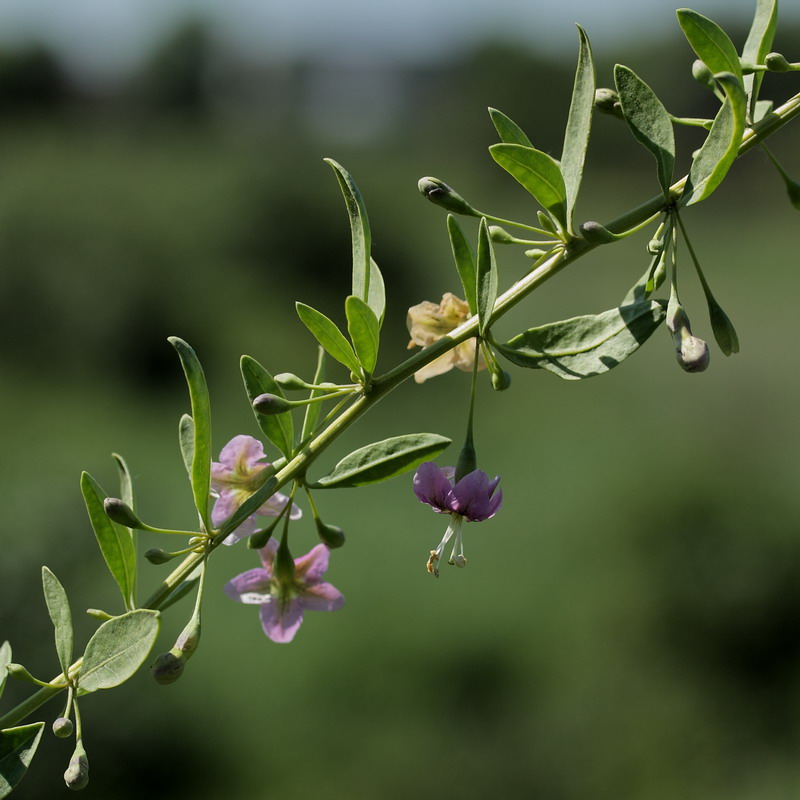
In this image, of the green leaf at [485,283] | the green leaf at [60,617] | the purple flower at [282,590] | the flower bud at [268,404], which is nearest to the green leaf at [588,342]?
the green leaf at [485,283]

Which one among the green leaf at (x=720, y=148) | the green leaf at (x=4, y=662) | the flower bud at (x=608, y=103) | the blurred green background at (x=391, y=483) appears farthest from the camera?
the blurred green background at (x=391, y=483)

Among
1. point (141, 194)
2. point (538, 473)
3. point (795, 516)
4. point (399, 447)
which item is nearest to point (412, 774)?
point (795, 516)

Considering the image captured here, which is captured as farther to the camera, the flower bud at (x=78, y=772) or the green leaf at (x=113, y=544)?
the green leaf at (x=113, y=544)

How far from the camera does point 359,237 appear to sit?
0.86 metres

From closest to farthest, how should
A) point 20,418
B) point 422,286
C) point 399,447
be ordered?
point 399,447
point 20,418
point 422,286

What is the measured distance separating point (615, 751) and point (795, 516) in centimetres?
226

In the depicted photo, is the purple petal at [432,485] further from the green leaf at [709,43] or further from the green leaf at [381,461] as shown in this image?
the green leaf at [709,43]

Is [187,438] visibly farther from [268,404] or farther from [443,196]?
[443,196]

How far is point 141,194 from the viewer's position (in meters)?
14.9

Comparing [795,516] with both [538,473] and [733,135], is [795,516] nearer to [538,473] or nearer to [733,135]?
[538,473]

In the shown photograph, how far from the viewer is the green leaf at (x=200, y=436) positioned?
2.62ft

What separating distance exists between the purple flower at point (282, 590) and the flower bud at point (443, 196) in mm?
325

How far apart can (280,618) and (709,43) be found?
0.61m

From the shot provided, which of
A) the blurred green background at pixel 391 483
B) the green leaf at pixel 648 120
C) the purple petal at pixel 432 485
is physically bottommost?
the blurred green background at pixel 391 483
